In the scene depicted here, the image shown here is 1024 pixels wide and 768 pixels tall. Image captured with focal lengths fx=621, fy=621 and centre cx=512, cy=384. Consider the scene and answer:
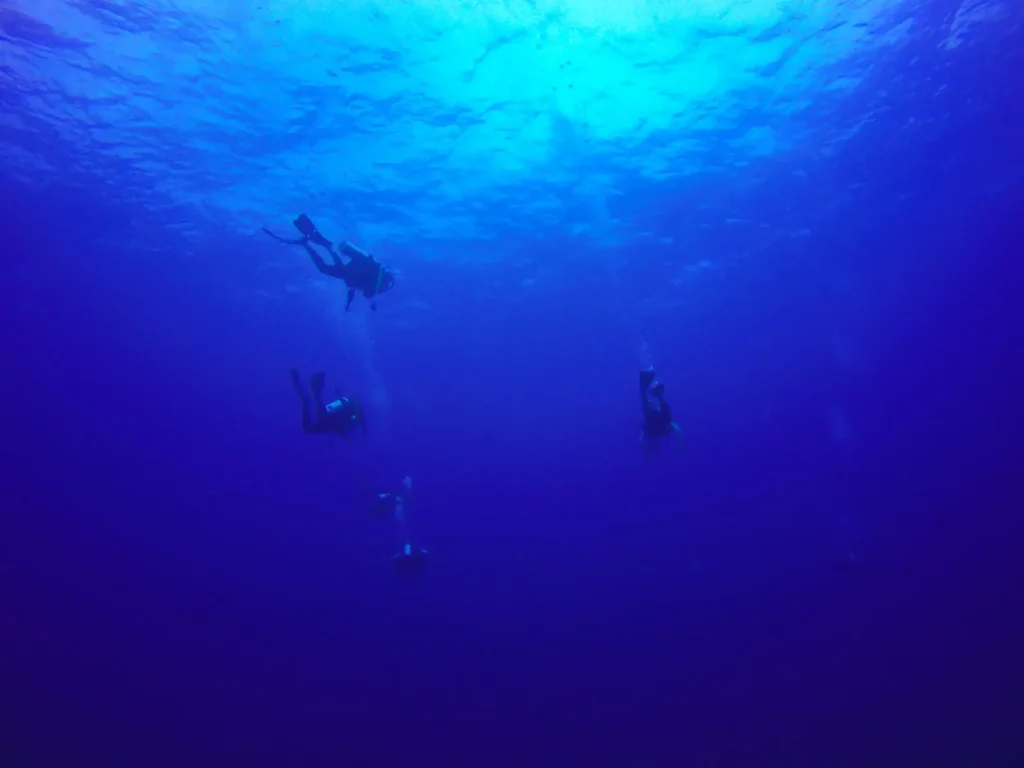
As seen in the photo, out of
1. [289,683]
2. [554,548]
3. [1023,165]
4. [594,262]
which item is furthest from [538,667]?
[1023,165]

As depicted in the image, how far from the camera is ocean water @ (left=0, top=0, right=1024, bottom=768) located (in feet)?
45.9

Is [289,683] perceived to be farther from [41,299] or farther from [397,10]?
[397,10]

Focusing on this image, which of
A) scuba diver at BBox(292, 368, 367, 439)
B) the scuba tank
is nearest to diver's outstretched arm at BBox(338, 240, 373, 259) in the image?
scuba diver at BBox(292, 368, 367, 439)

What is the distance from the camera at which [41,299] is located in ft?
85.9

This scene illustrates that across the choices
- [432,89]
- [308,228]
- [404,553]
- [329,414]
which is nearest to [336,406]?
[329,414]

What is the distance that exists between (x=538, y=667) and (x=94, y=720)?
18.6 m

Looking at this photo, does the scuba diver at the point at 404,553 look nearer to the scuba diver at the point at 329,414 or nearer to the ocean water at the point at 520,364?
the ocean water at the point at 520,364

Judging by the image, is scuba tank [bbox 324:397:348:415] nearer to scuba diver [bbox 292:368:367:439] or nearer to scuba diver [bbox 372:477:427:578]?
scuba diver [bbox 292:368:367:439]

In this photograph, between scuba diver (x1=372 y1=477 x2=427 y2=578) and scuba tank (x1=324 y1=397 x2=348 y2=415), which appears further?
scuba diver (x1=372 y1=477 x2=427 y2=578)

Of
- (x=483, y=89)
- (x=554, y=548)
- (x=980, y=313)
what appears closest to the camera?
(x=483, y=89)

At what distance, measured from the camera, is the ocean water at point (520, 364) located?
14.0 m

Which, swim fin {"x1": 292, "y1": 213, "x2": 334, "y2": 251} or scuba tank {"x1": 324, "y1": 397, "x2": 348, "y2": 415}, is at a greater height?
swim fin {"x1": 292, "y1": 213, "x2": 334, "y2": 251}

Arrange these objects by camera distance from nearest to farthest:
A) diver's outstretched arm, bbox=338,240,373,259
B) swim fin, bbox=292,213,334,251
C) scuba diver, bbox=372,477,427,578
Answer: swim fin, bbox=292,213,334,251
diver's outstretched arm, bbox=338,240,373,259
scuba diver, bbox=372,477,427,578

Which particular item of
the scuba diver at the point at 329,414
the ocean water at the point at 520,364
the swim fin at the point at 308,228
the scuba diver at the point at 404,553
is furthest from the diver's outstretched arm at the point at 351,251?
the scuba diver at the point at 404,553
